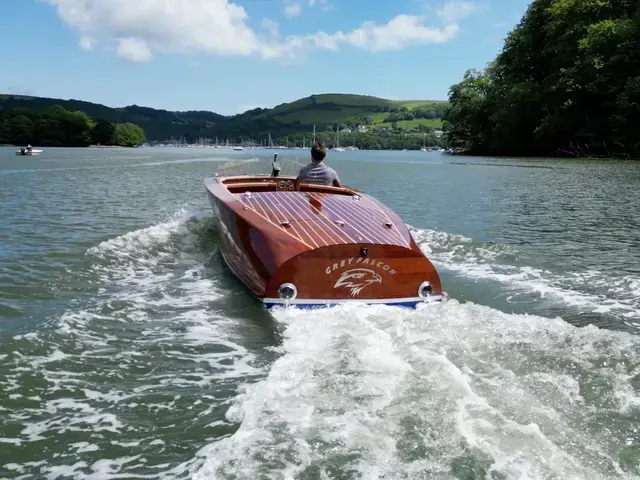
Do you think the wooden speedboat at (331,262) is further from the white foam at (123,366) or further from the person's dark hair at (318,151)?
the person's dark hair at (318,151)

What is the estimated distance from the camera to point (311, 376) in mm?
4312

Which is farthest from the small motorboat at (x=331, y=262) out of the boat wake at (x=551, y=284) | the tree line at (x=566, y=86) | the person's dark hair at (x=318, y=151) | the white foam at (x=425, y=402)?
the tree line at (x=566, y=86)

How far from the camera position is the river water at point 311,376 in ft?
10.6

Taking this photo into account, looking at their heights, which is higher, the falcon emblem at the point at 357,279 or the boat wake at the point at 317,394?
the falcon emblem at the point at 357,279

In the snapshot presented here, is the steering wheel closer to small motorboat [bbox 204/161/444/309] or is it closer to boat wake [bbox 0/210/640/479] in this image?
small motorboat [bbox 204/161/444/309]

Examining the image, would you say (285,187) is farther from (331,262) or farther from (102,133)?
(102,133)

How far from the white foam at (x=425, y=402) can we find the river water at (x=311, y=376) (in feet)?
0.05

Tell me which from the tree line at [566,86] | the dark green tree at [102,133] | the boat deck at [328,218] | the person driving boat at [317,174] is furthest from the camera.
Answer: the dark green tree at [102,133]

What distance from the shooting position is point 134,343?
527 centimetres

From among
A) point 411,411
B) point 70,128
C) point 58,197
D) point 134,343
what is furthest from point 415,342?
point 70,128

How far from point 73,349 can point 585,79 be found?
53583mm

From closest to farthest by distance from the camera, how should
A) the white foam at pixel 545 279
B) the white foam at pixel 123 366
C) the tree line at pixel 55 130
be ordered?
the white foam at pixel 123 366, the white foam at pixel 545 279, the tree line at pixel 55 130

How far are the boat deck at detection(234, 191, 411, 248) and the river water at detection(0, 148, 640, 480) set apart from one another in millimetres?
867

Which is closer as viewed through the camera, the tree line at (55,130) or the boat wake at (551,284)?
the boat wake at (551,284)
